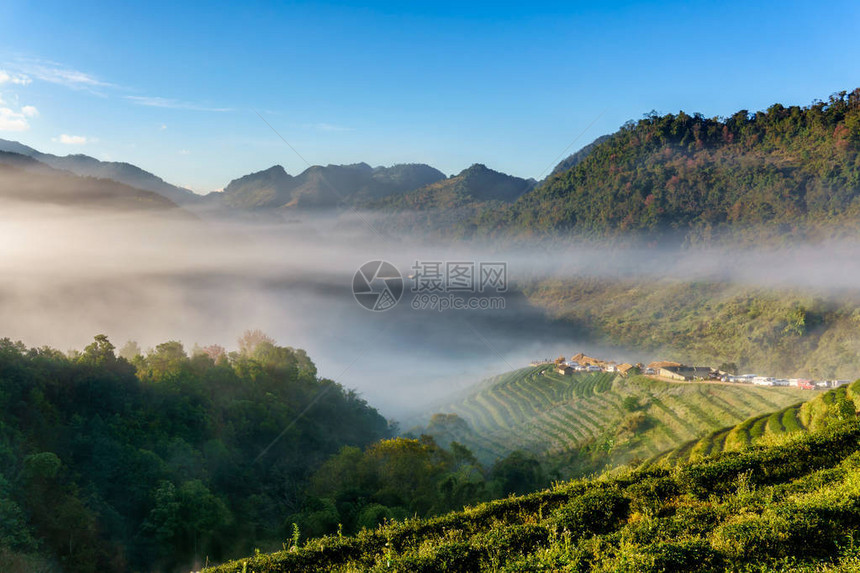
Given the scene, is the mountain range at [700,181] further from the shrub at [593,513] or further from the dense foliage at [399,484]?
the shrub at [593,513]

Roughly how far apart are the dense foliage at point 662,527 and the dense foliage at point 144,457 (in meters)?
15.0

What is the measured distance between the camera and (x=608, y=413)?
1866 inches

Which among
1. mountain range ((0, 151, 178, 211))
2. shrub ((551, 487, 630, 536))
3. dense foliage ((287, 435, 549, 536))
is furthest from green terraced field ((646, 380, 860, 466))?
mountain range ((0, 151, 178, 211))

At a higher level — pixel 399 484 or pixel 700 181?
pixel 700 181

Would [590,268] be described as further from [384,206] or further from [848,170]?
[384,206]

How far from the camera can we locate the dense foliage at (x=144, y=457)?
803 inches

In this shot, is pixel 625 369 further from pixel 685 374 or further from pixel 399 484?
pixel 399 484

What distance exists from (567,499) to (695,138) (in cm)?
13572

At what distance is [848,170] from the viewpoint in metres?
89.0

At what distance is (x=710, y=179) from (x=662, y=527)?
12746 centimetres

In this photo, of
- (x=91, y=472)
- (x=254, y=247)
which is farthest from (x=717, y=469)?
(x=254, y=247)

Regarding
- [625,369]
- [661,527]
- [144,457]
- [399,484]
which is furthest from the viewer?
[625,369]

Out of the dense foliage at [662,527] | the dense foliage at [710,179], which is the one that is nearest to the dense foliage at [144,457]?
the dense foliage at [662,527]

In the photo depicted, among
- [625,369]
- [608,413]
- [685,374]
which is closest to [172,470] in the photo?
[608,413]
